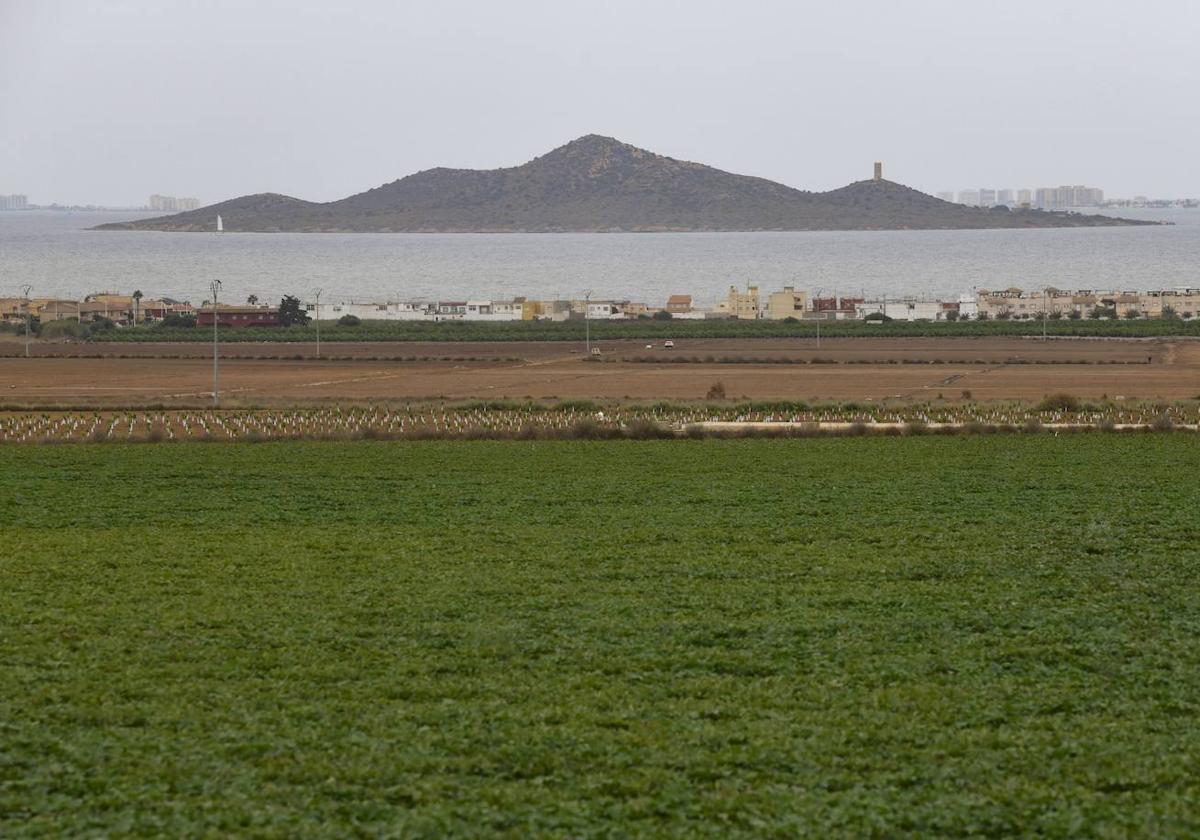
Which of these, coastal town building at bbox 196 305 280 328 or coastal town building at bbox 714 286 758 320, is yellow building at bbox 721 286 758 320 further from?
coastal town building at bbox 196 305 280 328

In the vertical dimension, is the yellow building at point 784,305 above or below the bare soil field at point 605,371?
above

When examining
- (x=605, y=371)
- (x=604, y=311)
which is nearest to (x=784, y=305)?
(x=604, y=311)

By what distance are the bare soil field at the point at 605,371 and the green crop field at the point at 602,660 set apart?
25303 mm

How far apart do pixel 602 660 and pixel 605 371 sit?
47898mm

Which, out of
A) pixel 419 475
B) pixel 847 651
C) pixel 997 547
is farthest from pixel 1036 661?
pixel 419 475

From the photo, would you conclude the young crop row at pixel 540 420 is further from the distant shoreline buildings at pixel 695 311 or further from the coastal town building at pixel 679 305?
the coastal town building at pixel 679 305

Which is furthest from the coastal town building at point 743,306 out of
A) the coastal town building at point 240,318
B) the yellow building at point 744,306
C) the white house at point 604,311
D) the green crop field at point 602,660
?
the green crop field at point 602,660

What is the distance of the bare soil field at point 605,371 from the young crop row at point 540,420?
4.29 meters

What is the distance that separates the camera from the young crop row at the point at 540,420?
3406cm

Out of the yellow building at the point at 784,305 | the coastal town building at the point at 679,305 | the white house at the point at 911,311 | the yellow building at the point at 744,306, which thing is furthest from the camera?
the coastal town building at the point at 679,305

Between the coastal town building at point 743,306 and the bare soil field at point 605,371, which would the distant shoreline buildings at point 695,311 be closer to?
the coastal town building at point 743,306

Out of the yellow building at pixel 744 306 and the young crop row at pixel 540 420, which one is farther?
the yellow building at pixel 744 306

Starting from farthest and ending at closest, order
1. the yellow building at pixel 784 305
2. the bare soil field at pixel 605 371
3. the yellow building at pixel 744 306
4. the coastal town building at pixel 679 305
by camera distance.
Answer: the coastal town building at pixel 679 305 → the yellow building at pixel 744 306 → the yellow building at pixel 784 305 → the bare soil field at pixel 605 371

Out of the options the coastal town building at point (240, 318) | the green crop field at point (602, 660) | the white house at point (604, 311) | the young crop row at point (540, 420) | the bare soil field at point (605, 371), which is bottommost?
the green crop field at point (602, 660)
